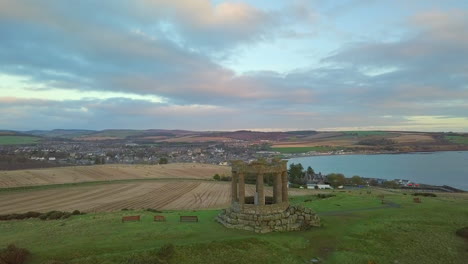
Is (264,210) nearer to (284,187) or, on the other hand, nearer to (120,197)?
(284,187)

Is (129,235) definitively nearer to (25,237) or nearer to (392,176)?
(25,237)

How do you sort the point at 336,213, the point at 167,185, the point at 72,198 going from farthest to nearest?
1. the point at 167,185
2. the point at 72,198
3. the point at 336,213

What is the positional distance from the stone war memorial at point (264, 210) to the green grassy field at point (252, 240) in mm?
1004

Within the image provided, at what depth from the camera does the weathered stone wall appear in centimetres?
2414

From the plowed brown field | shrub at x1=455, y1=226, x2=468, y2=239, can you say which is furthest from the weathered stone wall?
the plowed brown field

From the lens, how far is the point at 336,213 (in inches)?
1161

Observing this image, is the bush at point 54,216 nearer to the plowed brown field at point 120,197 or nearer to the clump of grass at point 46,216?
the clump of grass at point 46,216

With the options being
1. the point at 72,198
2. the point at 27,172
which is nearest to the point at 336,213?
the point at 72,198

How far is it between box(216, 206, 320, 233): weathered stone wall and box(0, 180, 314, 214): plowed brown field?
21405mm

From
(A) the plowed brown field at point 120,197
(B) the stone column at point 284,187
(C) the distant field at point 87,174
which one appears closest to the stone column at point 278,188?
(B) the stone column at point 284,187

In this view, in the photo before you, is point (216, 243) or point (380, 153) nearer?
point (216, 243)

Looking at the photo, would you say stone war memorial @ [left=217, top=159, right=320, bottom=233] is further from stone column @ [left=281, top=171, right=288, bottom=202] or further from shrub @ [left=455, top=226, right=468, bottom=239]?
shrub @ [left=455, top=226, right=468, bottom=239]

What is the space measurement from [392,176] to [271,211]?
103 meters

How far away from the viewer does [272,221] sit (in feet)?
80.1
